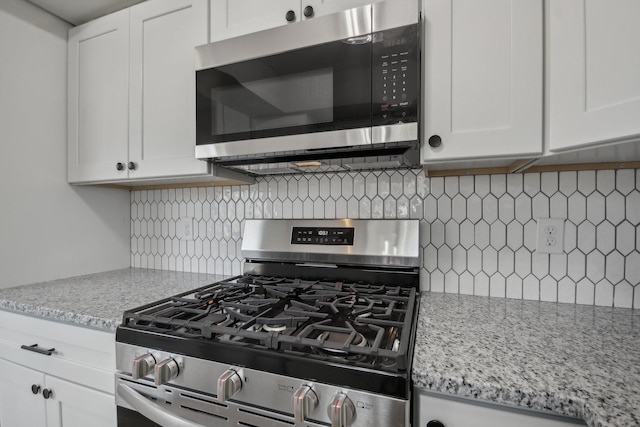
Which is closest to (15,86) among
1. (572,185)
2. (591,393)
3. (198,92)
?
(198,92)

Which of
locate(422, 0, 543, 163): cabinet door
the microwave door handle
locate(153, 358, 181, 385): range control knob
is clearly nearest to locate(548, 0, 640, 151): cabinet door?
locate(422, 0, 543, 163): cabinet door

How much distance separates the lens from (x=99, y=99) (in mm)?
1496

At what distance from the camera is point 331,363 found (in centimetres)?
64

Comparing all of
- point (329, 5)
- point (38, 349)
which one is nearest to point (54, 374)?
point (38, 349)

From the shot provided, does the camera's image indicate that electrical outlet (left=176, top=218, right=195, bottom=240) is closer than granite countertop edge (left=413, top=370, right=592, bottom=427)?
No

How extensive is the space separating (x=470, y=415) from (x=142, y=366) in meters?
0.78

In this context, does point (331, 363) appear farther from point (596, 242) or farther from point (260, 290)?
point (596, 242)

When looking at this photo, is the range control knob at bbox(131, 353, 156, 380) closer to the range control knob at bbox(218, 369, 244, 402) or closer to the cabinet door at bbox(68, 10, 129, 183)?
the range control knob at bbox(218, 369, 244, 402)

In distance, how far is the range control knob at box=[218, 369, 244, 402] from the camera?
678 millimetres

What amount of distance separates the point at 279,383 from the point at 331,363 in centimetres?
13

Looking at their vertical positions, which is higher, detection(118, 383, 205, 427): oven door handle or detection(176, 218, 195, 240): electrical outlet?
detection(176, 218, 195, 240): electrical outlet

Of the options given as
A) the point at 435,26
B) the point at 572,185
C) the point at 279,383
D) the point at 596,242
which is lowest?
the point at 279,383

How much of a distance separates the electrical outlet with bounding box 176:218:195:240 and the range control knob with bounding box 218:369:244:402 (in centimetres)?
111

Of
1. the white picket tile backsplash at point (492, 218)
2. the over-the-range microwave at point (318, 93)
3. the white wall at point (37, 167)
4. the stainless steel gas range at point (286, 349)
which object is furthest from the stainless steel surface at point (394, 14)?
the white wall at point (37, 167)
